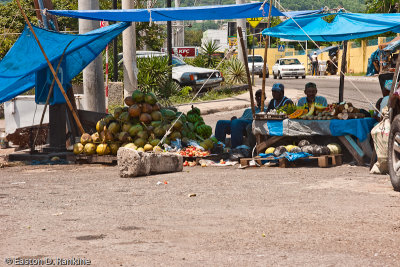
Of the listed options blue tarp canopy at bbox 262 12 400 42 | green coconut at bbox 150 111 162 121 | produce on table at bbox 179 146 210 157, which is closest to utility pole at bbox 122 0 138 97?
blue tarp canopy at bbox 262 12 400 42

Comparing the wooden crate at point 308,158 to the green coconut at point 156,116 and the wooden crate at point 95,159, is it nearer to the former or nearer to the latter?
the green coconut at point 156,116

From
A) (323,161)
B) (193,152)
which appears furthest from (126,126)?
(323,161)

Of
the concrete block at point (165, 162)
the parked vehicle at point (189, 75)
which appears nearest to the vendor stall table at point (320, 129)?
the concrete block at point (165, 162)

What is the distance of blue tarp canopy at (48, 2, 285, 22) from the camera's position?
11.5 m

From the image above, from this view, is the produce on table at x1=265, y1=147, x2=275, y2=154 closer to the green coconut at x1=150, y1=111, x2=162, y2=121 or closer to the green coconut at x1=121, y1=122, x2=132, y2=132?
the green coconut at x1=150, y1=111, x2=162, y2=121

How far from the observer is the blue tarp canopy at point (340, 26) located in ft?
37.3

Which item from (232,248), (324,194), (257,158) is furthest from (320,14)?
(232,248)

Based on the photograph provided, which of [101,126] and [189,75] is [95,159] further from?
[189,75]

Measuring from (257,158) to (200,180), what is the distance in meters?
1.74

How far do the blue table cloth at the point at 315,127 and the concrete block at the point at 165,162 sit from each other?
4.90 ft

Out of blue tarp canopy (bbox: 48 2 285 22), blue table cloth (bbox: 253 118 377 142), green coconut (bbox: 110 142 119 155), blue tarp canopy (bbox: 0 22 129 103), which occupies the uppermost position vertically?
blue tarp canopy (bbox: 48 2 285 22)

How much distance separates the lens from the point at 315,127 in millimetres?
10438

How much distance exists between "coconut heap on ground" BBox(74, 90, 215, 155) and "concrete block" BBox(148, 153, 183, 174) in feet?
2.95

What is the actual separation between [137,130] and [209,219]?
5117mm
